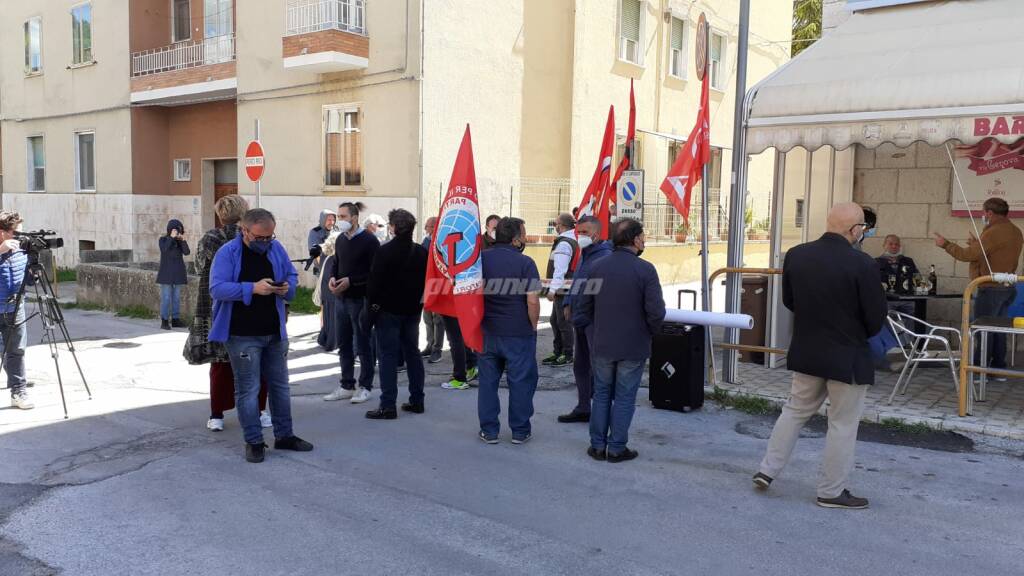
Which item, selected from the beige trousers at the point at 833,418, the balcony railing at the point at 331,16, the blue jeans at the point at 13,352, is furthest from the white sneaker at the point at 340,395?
the balcony railing at the point at 331,16

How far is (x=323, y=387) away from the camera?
898cm

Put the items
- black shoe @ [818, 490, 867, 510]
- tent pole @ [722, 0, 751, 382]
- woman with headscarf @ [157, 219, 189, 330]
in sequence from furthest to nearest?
woman with headscarf @ [157, 219, 189, 330], tent pole @ [722, 0, 751, 382], black shoe @ [818, 490, 867, 510]

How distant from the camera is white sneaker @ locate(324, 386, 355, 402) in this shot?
27.2ft

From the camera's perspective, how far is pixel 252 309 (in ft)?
20.2

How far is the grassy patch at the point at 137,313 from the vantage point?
13953 mm

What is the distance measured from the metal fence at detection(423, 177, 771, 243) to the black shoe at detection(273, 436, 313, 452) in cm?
897

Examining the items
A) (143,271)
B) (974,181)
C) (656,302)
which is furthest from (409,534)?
(143,271)

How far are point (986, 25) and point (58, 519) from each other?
8.96m

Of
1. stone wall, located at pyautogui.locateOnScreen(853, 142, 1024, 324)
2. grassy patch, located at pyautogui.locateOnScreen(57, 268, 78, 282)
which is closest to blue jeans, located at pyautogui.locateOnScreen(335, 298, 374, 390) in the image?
stone wall, located at pyautogui.locateOnScreen(853, 142, 1024, 324)

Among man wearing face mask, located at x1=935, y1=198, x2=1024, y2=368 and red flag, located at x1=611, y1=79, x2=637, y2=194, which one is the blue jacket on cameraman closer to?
red flag, located at x1=611, y1=79, x2=637, y2=194

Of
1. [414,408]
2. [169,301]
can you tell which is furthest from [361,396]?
[169,301]

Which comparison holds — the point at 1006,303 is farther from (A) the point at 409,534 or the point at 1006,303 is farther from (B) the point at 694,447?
(A) the point at 409,534

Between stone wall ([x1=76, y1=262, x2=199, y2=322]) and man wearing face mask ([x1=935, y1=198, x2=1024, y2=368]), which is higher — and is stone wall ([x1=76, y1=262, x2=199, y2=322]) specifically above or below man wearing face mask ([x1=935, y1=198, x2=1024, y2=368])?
below

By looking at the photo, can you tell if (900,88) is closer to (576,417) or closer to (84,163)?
(576,417)
